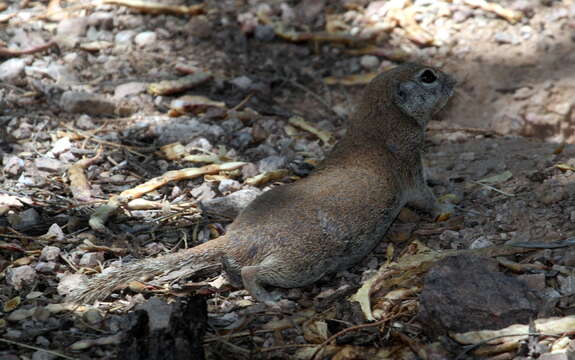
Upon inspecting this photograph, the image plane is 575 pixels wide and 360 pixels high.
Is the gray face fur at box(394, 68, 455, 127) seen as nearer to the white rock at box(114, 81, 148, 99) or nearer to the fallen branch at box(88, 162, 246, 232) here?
the fallen branch at box(88, 162, 246, 232)

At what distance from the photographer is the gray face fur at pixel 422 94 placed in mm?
4957

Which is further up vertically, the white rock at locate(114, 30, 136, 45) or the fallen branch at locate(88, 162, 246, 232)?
the white rock at locate(114, 30, 136, 45)

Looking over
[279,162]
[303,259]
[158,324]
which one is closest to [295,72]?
[279,162]

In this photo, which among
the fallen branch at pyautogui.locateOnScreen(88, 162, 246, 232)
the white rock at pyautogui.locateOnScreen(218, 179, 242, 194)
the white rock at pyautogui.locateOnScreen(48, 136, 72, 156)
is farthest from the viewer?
the white rock at pyautogui.locateOnScreen(48, 136, 72, 156)

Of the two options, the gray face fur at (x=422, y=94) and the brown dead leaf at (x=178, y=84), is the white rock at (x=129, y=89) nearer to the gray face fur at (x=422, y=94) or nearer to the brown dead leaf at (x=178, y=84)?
the brown dead leaf at (x=178, y=84)

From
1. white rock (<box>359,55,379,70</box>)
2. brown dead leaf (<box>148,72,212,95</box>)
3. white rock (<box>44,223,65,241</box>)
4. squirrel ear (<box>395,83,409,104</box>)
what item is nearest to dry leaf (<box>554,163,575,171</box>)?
squirrel ear (<box>395,83,409,104</box>)

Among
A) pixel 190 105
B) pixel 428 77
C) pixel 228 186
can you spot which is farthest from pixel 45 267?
pixel 428 77

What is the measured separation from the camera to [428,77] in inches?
197

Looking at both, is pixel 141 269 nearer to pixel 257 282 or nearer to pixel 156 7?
pixel 257 282

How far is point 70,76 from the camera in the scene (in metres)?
6.25

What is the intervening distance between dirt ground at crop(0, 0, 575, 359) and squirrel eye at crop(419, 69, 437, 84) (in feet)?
2.68

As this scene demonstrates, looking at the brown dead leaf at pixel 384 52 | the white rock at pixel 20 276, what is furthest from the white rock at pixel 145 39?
the white rock at pixel 20 276

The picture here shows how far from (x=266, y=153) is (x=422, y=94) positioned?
1.41m

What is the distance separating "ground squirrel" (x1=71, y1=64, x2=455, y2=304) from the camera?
13.0ft
